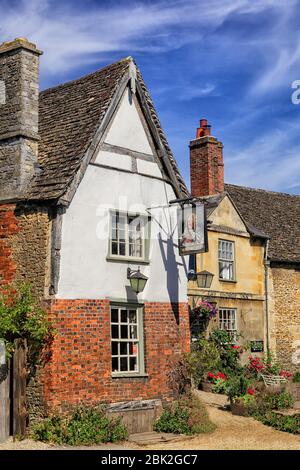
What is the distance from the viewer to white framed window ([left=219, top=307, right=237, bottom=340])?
23156 millimetres

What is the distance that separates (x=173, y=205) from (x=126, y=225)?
1.71 m

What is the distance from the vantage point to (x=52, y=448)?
12664mm

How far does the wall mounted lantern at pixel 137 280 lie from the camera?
15312 mm

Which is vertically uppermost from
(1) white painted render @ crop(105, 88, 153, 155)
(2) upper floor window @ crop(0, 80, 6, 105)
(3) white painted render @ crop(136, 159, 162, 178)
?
(2) upper floor window @ crop(0, 80, 6, 105)

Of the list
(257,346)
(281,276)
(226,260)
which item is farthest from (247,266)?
(257,346)

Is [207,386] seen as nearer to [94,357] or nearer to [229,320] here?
[229,320]

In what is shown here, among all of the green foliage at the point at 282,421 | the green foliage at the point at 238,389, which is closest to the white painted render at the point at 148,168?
the green foliage at the point at 238,389

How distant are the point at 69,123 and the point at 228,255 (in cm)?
989

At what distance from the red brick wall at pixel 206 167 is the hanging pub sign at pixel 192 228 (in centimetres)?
793

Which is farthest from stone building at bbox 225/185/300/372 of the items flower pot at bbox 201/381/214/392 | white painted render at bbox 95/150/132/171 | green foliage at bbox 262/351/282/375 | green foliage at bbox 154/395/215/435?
white painted render at bbox 95/150/132/171

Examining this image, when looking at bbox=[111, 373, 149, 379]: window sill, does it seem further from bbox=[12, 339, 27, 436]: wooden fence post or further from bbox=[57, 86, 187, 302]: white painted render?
bbox=[12, 339, 27, 436]: wooden fence post

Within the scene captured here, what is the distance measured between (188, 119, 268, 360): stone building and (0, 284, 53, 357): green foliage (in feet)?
31.7

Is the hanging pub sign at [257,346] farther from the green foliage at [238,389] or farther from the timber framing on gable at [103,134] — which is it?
the timber framing on gable at [103,134]
